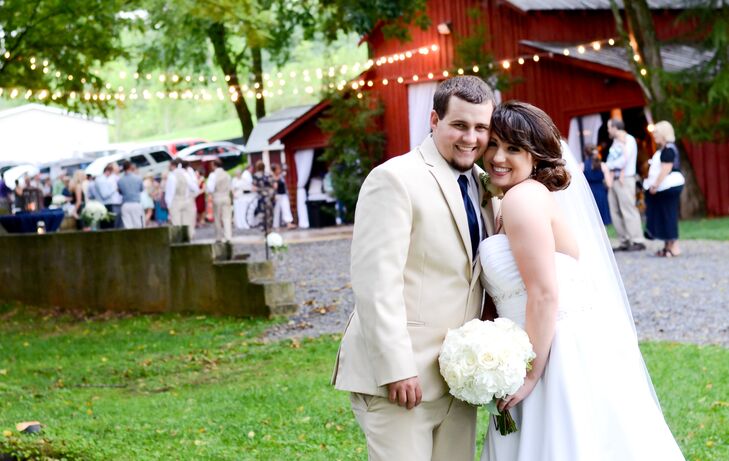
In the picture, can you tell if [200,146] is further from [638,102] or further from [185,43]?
[638,102]

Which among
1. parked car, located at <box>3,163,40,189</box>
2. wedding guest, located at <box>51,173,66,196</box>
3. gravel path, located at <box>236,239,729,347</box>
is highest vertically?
parked car, located at <box>3,163,40,189</box>

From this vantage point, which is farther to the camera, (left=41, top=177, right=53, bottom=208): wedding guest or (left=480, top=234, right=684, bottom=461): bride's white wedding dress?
(left=41, top=177, right=53, bottom=208): wedding guest

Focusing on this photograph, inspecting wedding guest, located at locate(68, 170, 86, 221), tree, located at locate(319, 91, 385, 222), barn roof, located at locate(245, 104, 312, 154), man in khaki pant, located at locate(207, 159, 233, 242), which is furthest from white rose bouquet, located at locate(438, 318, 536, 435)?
barn roof, located at locate(245, 104, 312, 154)

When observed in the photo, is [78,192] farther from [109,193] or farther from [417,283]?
[417,283]

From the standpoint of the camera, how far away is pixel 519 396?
14.3 ft

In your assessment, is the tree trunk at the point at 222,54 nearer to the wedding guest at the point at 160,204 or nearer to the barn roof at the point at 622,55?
the wedding guest at the point at 160,204

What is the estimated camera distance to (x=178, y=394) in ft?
32.2

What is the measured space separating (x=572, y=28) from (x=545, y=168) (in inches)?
1020

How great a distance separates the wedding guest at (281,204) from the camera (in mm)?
35094

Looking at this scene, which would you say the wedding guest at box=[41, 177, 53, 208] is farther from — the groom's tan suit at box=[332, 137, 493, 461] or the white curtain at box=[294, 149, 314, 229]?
the groom's tan suit at box=[332, 137, 493, 461]

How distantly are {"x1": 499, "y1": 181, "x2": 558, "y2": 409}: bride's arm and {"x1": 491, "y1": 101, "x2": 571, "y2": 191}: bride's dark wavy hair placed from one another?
111mm

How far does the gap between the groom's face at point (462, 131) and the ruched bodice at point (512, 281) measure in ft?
1.08

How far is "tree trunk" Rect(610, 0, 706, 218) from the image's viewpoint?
80.8 feet

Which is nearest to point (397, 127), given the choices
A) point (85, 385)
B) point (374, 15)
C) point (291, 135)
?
point (291, 135)
